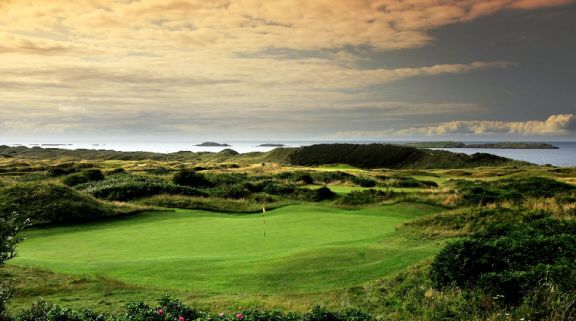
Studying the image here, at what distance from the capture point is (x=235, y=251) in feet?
66.7

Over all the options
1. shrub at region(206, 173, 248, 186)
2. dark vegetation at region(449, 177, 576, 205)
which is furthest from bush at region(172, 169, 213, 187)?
dark vegetation at region(449, 177, 576, 205)

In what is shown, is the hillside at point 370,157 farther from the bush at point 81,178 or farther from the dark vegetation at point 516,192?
the dark vegetation at point 516,192

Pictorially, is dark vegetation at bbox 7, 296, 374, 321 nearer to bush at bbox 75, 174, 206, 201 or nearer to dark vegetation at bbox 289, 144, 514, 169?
bush at bbox 75, 174, 206, 201

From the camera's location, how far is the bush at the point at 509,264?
10.8m

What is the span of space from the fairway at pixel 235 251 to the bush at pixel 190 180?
2484 centimetres

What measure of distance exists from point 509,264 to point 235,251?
39.1 ft

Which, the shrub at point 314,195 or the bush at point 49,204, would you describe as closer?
the bush at point 49,204

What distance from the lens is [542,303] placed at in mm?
9938

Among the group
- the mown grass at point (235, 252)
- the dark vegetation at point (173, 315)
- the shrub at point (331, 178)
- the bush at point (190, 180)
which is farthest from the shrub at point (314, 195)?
the dark vegetation at point (173, 315)

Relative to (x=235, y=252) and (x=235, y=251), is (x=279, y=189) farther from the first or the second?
(x=235, y=252)

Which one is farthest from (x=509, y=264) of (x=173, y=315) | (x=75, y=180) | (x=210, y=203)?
(x=75, y=180)

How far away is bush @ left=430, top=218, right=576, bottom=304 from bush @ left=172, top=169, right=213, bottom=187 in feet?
153

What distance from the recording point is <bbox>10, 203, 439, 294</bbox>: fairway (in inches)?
600

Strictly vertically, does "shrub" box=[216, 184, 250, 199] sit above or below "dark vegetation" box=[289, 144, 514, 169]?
below
